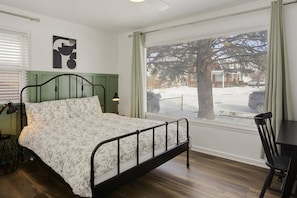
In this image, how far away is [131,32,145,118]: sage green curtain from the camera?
4277 mm

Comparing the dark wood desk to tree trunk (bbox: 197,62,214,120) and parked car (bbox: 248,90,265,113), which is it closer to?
parked car (bbox: 248,90,265,113)

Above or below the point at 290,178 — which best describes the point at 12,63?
above

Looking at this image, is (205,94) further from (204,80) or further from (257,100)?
(257,100)

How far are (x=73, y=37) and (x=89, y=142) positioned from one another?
8.71 ft

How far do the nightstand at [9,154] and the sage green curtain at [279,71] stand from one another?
12.3 feet

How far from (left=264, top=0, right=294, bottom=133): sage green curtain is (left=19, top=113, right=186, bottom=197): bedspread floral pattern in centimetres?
132

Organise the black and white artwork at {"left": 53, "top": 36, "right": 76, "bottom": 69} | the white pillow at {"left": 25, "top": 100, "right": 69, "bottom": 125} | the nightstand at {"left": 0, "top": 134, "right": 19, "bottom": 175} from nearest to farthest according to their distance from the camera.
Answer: the nightstand at {"left": 0, "top": 134, "right": 19, "bottom": 175} → the white pillow at {"left": 25, "top": 100, "right": 69, "bottom": 125} → the black and white artwork at {"left": 53, "top": 36, "right": 76, "bottom": 69}

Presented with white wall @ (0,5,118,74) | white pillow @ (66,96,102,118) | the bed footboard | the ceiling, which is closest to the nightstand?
white pillow @ (66,96,102,118)

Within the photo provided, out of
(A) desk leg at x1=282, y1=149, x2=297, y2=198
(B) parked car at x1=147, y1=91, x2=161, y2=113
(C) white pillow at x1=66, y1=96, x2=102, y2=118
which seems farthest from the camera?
(B) parked car at x1=147, y1=91, x2=161, y2=113

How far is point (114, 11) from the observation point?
11.1 feet

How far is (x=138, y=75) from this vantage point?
4293 mm

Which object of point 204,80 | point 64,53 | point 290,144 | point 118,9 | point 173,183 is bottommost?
point 173,183

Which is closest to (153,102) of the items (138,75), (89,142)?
(138,75)

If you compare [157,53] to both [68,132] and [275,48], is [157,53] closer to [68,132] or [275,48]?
[275,48]
